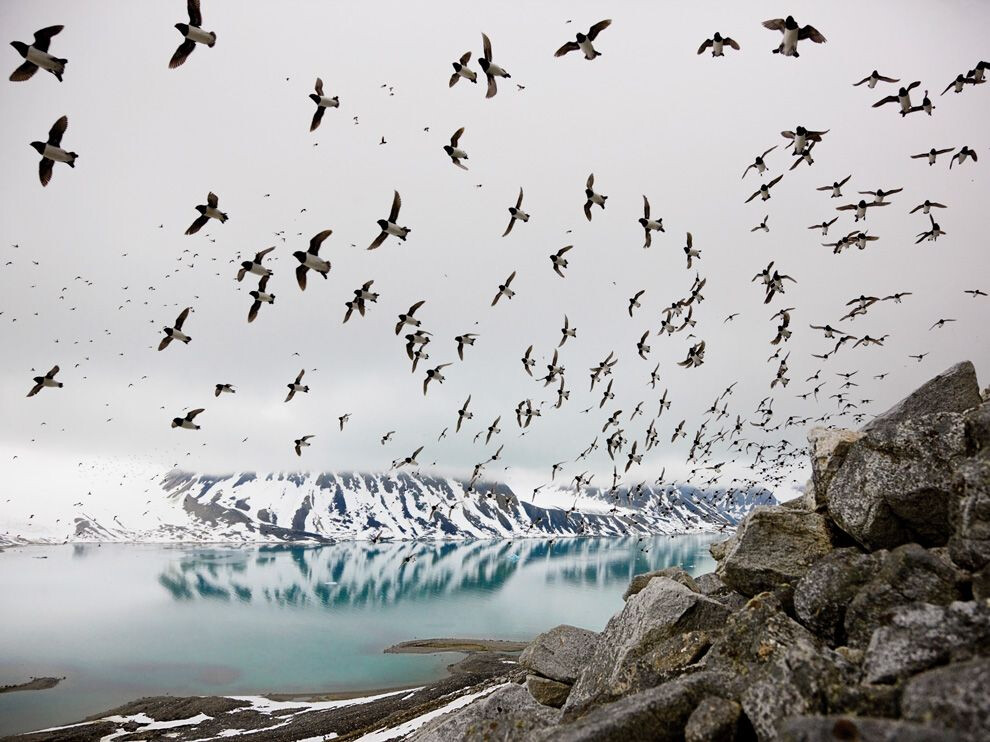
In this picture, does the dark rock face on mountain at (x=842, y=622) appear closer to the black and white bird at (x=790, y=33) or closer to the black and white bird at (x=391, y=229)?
the black and white bird at (x=790, y=33)

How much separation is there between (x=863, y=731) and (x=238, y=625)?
129m

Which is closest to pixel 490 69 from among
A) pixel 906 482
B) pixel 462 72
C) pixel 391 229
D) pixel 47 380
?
pixel 462 72

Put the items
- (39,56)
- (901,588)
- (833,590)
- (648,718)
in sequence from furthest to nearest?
(39,56), (833,590), (901,588), (648,718)

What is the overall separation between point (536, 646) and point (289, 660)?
81634mm

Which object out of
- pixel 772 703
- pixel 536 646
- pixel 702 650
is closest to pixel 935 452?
pixel 702 650

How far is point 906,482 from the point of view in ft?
34.3

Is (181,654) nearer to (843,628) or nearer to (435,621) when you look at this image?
(435,621)

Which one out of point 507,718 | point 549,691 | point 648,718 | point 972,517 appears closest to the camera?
point 648,718

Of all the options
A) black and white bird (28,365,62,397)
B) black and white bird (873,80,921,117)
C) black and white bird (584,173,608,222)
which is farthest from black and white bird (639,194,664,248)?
black and white bird (28,365,62,397)

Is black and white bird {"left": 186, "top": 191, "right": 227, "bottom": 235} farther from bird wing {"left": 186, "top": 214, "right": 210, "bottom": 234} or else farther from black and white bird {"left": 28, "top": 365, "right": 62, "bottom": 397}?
black and white bird {"left": 28, "top": 365, "right": 62, "bottom": 397}

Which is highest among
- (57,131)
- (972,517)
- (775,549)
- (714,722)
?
(57,131)

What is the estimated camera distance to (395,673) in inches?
2862

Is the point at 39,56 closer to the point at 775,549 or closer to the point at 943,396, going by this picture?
the point at 775,549

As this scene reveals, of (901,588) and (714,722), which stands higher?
(901,588)
